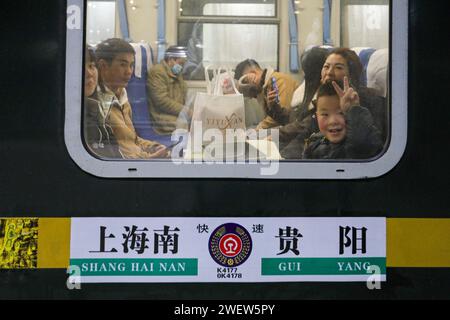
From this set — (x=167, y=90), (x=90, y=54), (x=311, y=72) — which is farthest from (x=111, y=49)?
(x=311, y=72)

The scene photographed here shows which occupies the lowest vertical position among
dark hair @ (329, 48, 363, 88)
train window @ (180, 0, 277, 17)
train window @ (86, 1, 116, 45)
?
dark hair @ (329, 48, 363, 88)

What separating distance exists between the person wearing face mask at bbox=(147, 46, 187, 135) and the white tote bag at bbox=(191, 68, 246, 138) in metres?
0.08

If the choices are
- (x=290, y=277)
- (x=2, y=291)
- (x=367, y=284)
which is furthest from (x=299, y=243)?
(x=2, y=291)

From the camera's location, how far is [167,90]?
2.78m

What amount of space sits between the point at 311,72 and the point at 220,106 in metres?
0.41

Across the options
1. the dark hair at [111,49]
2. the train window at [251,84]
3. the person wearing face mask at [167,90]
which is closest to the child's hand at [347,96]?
the train window at [251,84]

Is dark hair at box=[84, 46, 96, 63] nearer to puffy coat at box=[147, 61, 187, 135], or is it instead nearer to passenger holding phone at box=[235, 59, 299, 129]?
puffy coat at box=[147, 61, 187, 135]

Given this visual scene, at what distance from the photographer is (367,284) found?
273cm

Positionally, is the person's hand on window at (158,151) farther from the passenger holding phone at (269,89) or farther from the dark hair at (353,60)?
the dark hair at (353,60)

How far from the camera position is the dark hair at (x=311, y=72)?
2.80m

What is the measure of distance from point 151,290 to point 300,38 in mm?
1209

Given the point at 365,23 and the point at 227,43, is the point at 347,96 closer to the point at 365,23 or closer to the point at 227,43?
the point at 365,23

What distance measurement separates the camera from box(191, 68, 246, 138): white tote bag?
2758 millimetres

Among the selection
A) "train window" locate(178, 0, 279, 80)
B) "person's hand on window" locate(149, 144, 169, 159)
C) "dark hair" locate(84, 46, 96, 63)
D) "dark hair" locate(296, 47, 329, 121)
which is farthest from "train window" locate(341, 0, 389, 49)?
"dark hair" locate(84, 46, 96, 63)
